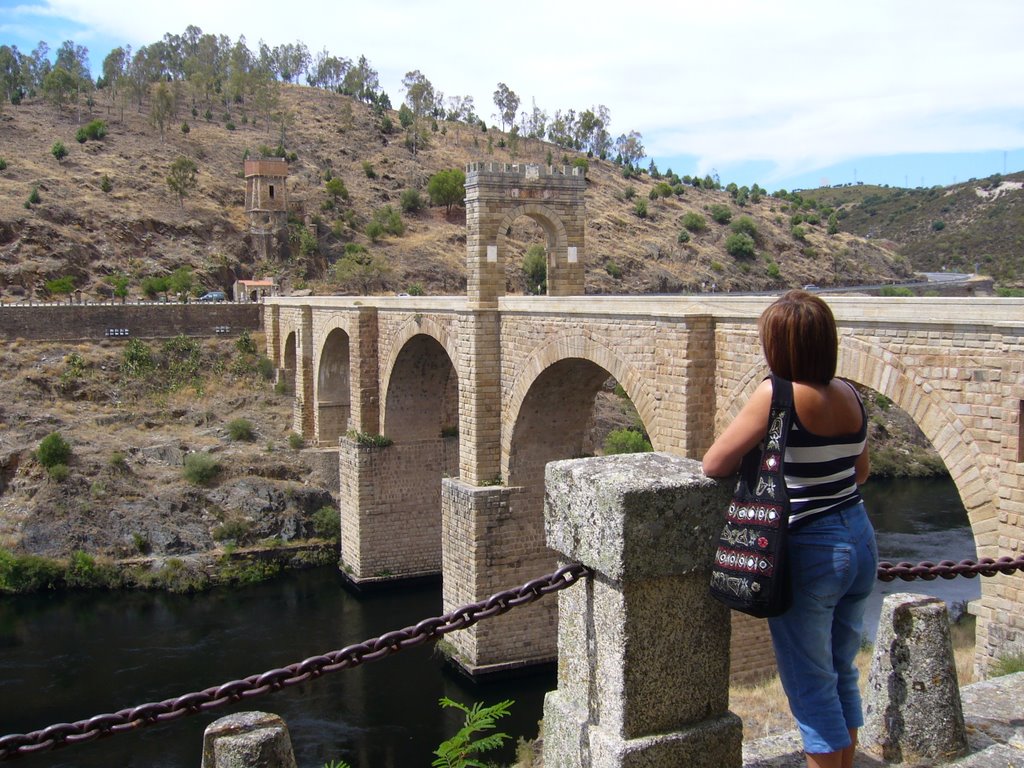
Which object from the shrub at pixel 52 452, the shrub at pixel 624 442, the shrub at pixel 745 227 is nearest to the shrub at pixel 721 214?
the shrub at pixel 745 227

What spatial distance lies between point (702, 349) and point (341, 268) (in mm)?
33317

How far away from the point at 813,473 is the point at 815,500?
0.25ft

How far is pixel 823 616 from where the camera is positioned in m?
2.60

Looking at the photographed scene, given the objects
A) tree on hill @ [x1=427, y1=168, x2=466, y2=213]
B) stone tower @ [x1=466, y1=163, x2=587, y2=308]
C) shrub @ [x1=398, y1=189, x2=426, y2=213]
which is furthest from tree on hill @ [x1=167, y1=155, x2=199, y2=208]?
stone tower @ [x1=466, y1=163, x2=587, y2=308]

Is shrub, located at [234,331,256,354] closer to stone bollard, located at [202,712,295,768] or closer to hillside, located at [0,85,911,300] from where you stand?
hillside, located at [0,85,911,300]

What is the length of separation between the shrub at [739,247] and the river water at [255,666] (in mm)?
32988

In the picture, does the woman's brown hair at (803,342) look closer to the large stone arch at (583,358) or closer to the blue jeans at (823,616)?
the blue jeans at (823,616)

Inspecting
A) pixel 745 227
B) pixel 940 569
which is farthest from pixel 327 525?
pixel 745 227

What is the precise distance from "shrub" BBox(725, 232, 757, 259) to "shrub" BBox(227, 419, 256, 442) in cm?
3566

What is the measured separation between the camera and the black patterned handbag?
8.05 ft

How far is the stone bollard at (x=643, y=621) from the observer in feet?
8.39

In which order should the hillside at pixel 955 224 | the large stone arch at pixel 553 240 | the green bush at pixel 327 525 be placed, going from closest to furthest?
the large stone arch at pixel 553 240, the green bush at pixel 327 525, the hillside at pixel 955 224

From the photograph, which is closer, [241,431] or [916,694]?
[916,694]

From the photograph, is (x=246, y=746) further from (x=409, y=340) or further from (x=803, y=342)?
(x=409, y=340)
